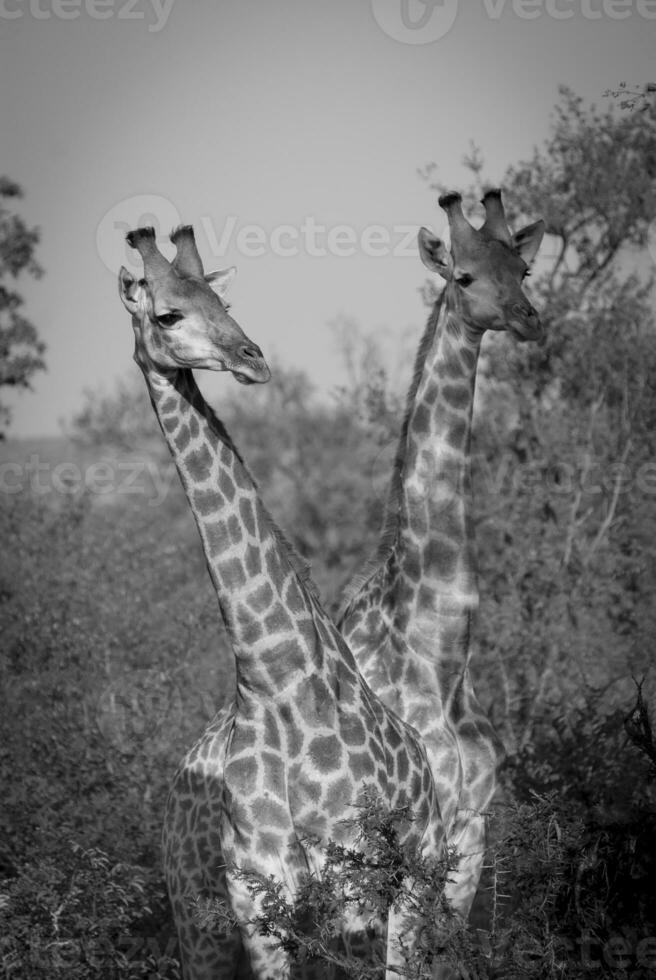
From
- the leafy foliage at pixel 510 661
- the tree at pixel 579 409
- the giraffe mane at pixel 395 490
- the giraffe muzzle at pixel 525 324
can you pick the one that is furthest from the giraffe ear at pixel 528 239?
the tree at pixel 579 409

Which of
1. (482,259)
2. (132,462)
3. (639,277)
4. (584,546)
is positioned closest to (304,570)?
(482,259)

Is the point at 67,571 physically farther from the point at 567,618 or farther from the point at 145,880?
the point at 145,880

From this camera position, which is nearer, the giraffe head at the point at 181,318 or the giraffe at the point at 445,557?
the giraffe head at the point at 181,318

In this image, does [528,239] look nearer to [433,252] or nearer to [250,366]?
[433,252]

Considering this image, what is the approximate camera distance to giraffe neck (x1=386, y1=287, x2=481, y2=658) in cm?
675

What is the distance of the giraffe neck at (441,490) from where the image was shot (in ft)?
22.1

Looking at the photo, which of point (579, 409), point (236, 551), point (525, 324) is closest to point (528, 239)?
point (525, 324)

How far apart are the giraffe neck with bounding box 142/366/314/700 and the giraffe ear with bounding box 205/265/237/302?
2.79 ft

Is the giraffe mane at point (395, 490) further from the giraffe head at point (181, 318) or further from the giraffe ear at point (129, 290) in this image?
the giraffe ear at point (129, 290)

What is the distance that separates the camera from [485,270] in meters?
6.85

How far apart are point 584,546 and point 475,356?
20.8 feet

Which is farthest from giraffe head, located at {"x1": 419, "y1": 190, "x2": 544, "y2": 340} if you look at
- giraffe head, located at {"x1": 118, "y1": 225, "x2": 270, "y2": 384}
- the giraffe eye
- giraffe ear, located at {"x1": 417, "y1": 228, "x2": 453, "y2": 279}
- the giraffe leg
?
the giraffe leg

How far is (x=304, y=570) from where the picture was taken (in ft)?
19.9

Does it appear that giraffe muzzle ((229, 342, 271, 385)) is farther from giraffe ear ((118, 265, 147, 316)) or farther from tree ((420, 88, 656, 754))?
tree ((420, 88, 656, 754))
